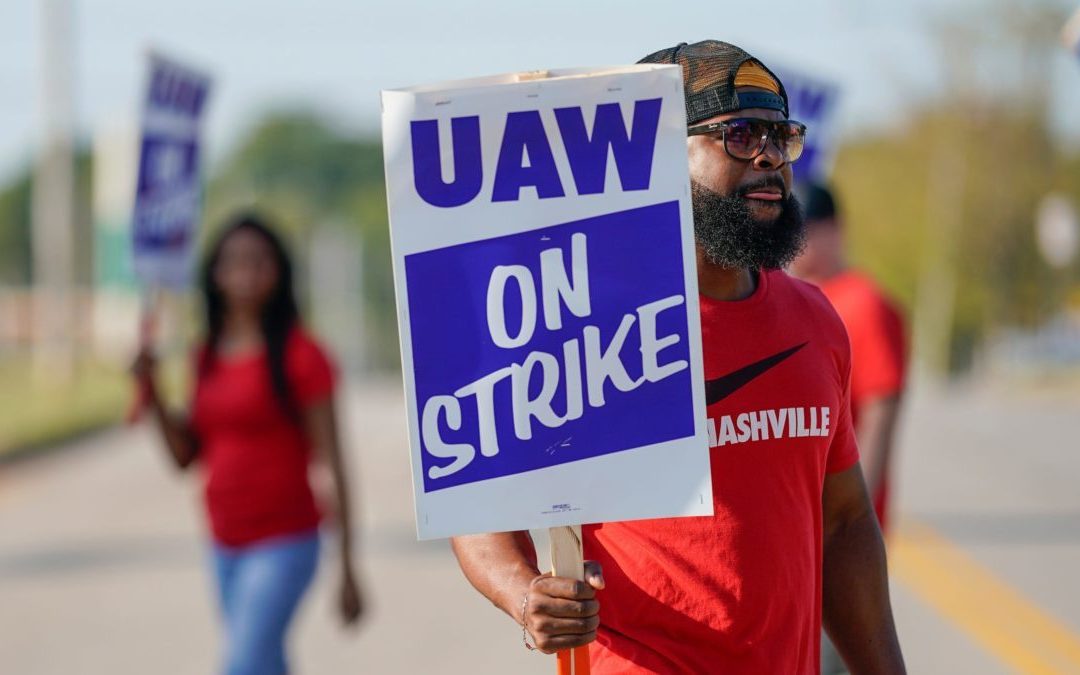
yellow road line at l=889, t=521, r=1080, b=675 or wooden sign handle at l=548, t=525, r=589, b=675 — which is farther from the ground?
wooden sign handle at l=548, t=525, r=589, b=675

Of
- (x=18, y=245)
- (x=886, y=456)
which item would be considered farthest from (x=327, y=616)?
(x=18, y=245)

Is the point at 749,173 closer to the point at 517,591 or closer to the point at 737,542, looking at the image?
the point at 737,542

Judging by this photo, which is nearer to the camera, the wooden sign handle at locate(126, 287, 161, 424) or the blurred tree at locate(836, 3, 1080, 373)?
the wooden sign handle at locate(126, 287, 161, 424)

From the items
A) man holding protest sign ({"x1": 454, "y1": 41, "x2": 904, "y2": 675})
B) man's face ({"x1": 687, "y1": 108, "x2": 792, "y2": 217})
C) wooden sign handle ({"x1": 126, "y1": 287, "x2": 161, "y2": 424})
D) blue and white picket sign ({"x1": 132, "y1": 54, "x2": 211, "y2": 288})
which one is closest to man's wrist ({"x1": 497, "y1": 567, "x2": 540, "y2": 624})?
man holding protest sign ({"x1": 454, "y1": 41, "x2": 904, "y2": 675})

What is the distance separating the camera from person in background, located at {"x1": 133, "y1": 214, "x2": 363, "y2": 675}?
5836 mm

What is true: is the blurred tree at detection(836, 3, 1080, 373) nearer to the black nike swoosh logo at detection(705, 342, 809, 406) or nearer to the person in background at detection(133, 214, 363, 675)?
the person in background at detection(133, 214, 363, 675)

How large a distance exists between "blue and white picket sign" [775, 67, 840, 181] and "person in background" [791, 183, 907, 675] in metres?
1.22

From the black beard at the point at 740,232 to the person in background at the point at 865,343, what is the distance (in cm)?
262

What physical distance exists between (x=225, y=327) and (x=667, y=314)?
354 cm

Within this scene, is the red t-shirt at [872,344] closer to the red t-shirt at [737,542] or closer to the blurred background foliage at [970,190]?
the red t-shirt at [737,542]

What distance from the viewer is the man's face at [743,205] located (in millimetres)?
3344

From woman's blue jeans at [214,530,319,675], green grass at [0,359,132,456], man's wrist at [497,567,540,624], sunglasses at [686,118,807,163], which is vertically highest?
sunglasses at [686,118,807,163]

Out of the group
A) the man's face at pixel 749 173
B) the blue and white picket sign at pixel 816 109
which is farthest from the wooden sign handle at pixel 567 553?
the blue and white picket sign at pixel 816 109

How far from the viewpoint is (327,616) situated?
10.1m
